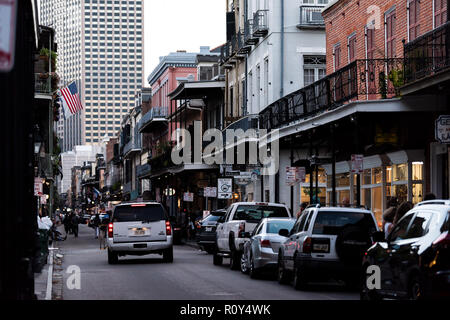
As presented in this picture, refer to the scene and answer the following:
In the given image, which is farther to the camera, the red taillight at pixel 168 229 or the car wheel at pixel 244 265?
the red taillight at pixel 168 229

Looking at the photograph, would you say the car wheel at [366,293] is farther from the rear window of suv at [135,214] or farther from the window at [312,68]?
the window at [312,68]

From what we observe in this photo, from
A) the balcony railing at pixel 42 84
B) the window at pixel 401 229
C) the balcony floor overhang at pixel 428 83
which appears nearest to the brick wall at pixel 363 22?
the balcony floor overhang at pixel 428 83

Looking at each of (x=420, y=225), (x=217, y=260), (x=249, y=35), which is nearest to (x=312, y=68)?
(x=249, y=35)

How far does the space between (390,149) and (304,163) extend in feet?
27.9

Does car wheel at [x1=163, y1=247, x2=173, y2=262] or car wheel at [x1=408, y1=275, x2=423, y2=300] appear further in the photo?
car wheel at [x1=163, y1=247, x2=173, y2=262]

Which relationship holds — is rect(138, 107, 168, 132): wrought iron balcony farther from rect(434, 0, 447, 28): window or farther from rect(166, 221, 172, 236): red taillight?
rect(434, 0, 447, 28): window

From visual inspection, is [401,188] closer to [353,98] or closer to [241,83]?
[353,98]

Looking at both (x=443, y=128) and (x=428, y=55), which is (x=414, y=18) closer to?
(x=428, y=55)

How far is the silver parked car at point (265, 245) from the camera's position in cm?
2194

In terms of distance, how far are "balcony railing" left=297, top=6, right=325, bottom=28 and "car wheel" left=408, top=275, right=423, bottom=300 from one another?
98.4 feet

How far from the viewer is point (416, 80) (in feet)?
72.1

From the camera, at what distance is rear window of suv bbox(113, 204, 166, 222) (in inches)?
1122

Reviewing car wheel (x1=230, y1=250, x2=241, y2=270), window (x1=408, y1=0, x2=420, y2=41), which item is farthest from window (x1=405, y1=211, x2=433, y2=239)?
window (x1=408, y1=0, x2=420, y2=41)

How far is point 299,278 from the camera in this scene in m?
18.8
